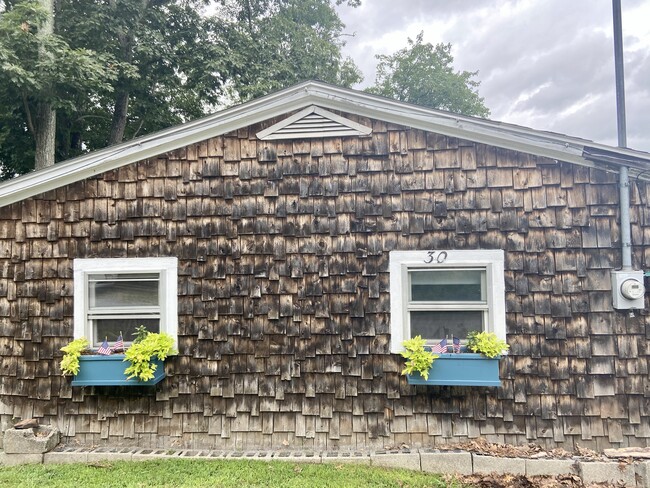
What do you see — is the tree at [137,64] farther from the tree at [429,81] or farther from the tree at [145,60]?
the tree at [429,81]

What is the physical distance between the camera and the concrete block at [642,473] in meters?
3.07

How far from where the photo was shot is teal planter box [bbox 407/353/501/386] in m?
3.28

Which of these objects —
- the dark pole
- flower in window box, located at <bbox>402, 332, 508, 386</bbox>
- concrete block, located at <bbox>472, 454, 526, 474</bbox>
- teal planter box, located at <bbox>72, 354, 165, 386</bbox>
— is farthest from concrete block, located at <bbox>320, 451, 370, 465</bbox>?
the dark pole

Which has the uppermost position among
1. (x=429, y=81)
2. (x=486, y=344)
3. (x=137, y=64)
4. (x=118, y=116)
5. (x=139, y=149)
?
(x=429, y=81)

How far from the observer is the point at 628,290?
3.26 m

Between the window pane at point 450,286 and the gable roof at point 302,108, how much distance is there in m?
1.32

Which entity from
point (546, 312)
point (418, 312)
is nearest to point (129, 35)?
point (418, 312)

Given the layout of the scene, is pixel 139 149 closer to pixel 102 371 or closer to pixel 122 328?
pixel 122 328

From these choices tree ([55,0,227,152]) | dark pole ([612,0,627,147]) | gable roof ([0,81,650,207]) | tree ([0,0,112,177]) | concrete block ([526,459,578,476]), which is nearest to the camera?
concrete block ([526,459,578,476])

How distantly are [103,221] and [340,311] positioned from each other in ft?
8.73

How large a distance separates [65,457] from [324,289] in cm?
301

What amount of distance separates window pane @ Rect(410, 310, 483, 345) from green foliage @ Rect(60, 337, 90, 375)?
330 cm

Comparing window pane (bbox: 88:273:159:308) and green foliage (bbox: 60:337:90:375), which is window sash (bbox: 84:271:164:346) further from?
green foliage (bbox: 60:337:90:375)

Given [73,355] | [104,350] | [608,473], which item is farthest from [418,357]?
[73,355]
